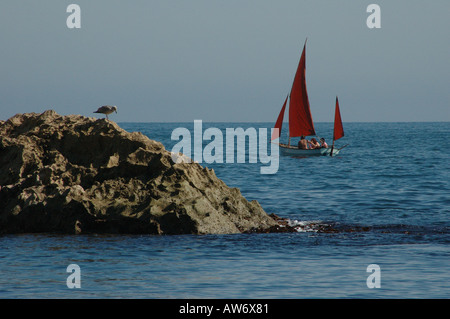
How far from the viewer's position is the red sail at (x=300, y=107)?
179ft

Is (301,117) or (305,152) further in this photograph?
(301,117)

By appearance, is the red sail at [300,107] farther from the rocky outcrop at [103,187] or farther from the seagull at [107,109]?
the rocky outcrop at [103,187]

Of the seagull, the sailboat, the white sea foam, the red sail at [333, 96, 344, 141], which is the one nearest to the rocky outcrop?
the seagull

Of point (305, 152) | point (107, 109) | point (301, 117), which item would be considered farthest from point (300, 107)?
point (107, 109)

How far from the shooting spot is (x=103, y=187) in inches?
631

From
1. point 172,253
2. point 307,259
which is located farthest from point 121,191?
point 307,259

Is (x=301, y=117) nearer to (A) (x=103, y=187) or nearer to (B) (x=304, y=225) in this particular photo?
(B) (x=304, y=225)

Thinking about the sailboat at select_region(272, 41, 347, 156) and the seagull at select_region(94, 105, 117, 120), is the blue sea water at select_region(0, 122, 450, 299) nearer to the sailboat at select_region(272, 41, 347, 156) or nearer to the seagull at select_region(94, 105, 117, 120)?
the seagull at select_region(94, 105, 117, 120)

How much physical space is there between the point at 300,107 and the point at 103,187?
40893mm

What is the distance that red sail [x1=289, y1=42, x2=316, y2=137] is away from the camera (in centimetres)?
5462

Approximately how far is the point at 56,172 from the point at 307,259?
7044 mm
